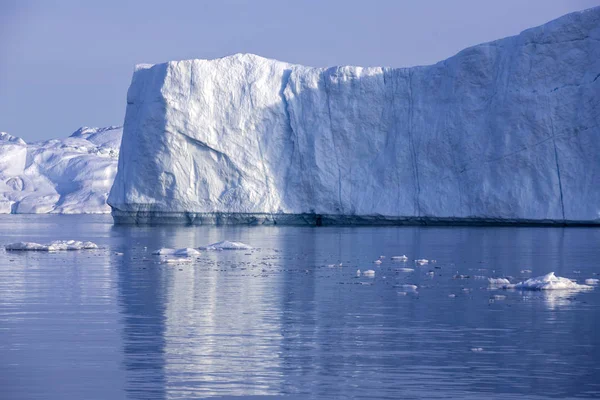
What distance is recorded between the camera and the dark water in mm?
6391

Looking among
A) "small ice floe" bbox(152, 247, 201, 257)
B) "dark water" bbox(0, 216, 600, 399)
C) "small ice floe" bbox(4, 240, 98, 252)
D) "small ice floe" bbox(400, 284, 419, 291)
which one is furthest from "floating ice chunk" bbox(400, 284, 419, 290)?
"small ice floe" bbox(4, 240, 98, 252)

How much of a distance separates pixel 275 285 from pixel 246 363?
5610mm

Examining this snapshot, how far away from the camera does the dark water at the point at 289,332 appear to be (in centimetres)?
639

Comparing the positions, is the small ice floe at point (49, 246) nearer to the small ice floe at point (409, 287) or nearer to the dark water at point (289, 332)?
the dark water at point (289, 332)

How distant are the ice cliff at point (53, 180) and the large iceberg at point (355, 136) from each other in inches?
1375

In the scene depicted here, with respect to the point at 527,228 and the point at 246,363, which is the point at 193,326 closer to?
the point at 246,363

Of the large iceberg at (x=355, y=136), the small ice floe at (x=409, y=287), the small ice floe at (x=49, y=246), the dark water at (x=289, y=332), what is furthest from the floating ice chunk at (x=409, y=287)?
the large iceberg at (x=355, y=136)

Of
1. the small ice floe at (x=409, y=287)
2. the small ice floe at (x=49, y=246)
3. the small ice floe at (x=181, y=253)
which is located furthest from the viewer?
the small ice floe at (x=49, y=246)

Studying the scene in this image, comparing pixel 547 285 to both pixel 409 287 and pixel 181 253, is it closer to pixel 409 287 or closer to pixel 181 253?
pixel 409 287

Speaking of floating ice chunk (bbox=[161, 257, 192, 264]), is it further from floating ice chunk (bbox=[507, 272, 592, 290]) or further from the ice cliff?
the ice cliff

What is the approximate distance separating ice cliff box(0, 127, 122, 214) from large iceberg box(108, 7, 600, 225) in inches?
1375

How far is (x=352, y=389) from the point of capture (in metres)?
6.25

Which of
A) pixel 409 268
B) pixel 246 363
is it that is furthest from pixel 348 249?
pixel 246 363

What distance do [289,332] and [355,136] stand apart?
25.6m
